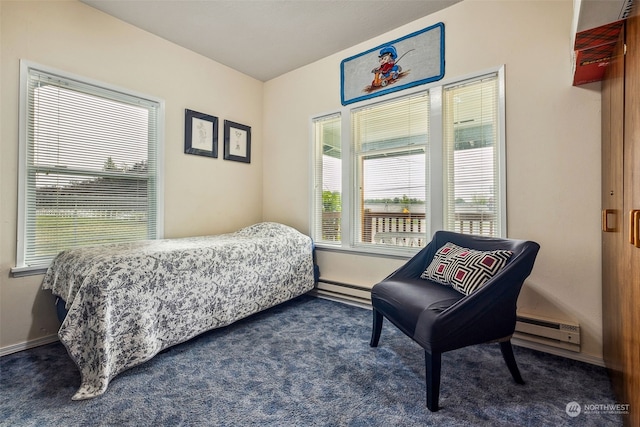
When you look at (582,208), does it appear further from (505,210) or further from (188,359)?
(188,359)

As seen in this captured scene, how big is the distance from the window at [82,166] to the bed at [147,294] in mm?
335

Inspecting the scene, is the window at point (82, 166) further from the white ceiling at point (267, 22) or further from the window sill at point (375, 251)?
A: the window sill at point (375, 251)

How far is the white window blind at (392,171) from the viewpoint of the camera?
266 cm

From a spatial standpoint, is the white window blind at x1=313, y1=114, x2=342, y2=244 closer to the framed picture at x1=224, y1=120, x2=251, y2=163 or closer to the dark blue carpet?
the framed picture at x1=224, y1=120, x2=251, y2=163

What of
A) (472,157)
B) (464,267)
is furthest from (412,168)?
(464,267)

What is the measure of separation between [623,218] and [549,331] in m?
1.02

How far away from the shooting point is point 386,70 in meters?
2.79

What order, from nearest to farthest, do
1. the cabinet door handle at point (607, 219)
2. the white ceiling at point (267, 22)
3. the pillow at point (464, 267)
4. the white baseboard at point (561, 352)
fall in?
the cabinet door handle at point (607, 219) < the pillow at point (464, 267) < the white baseboard at point (561, 352) < the white ceiling at point (267, 22)

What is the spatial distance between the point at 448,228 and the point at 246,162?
2.50m

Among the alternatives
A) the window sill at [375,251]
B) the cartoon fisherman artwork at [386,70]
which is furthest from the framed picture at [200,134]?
the cartoon fisherman artwork at [386,70]

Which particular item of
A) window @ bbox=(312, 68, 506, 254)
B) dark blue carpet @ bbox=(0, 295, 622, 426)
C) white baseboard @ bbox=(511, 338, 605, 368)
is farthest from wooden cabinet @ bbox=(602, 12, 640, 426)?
window @ bbox=(312, 68, 506, 254)

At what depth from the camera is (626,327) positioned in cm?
122

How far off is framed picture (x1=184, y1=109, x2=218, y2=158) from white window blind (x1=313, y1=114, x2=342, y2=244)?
118 cm

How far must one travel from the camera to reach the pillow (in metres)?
→ 1.61
